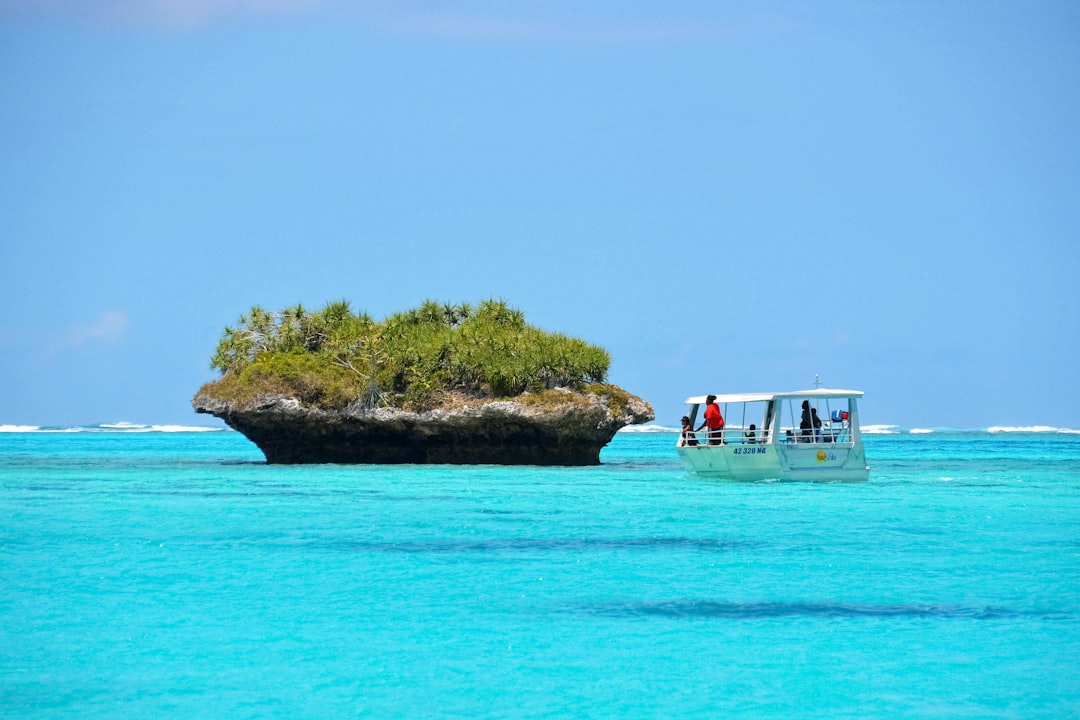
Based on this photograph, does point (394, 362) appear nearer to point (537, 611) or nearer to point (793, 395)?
point (793, 395)

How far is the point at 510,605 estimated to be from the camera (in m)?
13.9

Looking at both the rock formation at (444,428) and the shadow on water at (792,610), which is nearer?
the shadow on water at (792,610)

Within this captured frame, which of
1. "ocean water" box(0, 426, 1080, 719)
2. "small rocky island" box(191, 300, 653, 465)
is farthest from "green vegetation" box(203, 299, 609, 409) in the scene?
"ocean water" box(0, 426, 1080, 719)

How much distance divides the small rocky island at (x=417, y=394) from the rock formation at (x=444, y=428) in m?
0.04

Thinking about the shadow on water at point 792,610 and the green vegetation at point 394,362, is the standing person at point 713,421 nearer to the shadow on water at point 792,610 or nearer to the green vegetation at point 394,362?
the green vegetation at point 394,362

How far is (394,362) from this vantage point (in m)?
41.4

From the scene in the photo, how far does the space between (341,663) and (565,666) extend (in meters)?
1.85

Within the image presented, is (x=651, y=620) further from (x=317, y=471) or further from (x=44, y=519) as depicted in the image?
(x=317, y=471)

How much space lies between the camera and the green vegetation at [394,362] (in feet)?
133

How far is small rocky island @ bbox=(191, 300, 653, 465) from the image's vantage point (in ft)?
132

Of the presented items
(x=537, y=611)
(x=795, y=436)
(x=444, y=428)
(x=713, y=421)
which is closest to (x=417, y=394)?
(x=444, y=428)

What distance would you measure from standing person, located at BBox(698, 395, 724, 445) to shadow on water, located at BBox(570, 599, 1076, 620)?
19821 millimetres

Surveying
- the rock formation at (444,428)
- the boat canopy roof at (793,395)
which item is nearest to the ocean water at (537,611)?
the boat canopy roof at (793,395)

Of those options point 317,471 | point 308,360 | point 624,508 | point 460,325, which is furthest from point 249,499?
point 460,325
